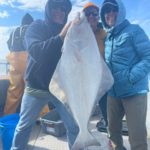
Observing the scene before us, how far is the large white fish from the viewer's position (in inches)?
87.8

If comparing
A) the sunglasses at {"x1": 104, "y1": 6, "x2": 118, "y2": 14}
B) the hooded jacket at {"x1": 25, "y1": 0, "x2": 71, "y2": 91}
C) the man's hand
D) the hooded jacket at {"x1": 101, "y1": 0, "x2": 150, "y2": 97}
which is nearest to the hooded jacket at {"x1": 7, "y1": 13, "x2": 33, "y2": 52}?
the hooded jacket at {"x1": 25, "y1": 0, "x2": 71, "y2": 91}

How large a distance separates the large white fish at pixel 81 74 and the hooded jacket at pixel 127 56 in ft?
1.70

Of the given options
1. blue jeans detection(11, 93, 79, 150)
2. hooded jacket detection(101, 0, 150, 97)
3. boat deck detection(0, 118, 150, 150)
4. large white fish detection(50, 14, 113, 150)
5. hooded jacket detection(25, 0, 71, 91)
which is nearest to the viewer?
large white fish detection(50, 14, 113, 150)

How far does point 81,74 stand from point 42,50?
488 millimetres

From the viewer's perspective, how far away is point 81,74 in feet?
7.56

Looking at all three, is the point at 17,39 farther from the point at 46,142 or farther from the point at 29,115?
the point at 29,115

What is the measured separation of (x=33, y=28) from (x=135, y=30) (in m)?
1.02

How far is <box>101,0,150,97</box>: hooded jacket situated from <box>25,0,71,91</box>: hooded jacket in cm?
55

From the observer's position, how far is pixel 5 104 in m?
5.51

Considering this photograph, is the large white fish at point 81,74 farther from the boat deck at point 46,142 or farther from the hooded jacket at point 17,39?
the hooded jacket at point 17,39

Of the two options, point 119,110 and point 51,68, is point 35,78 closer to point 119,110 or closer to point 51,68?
point 51,68

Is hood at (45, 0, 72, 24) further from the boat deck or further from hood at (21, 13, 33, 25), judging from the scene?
hood at (21, 13, 33, 25)

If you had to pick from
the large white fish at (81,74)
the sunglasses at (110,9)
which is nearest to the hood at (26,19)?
the sunglasses at (110,9)

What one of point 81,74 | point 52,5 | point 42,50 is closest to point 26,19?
point 52,5
